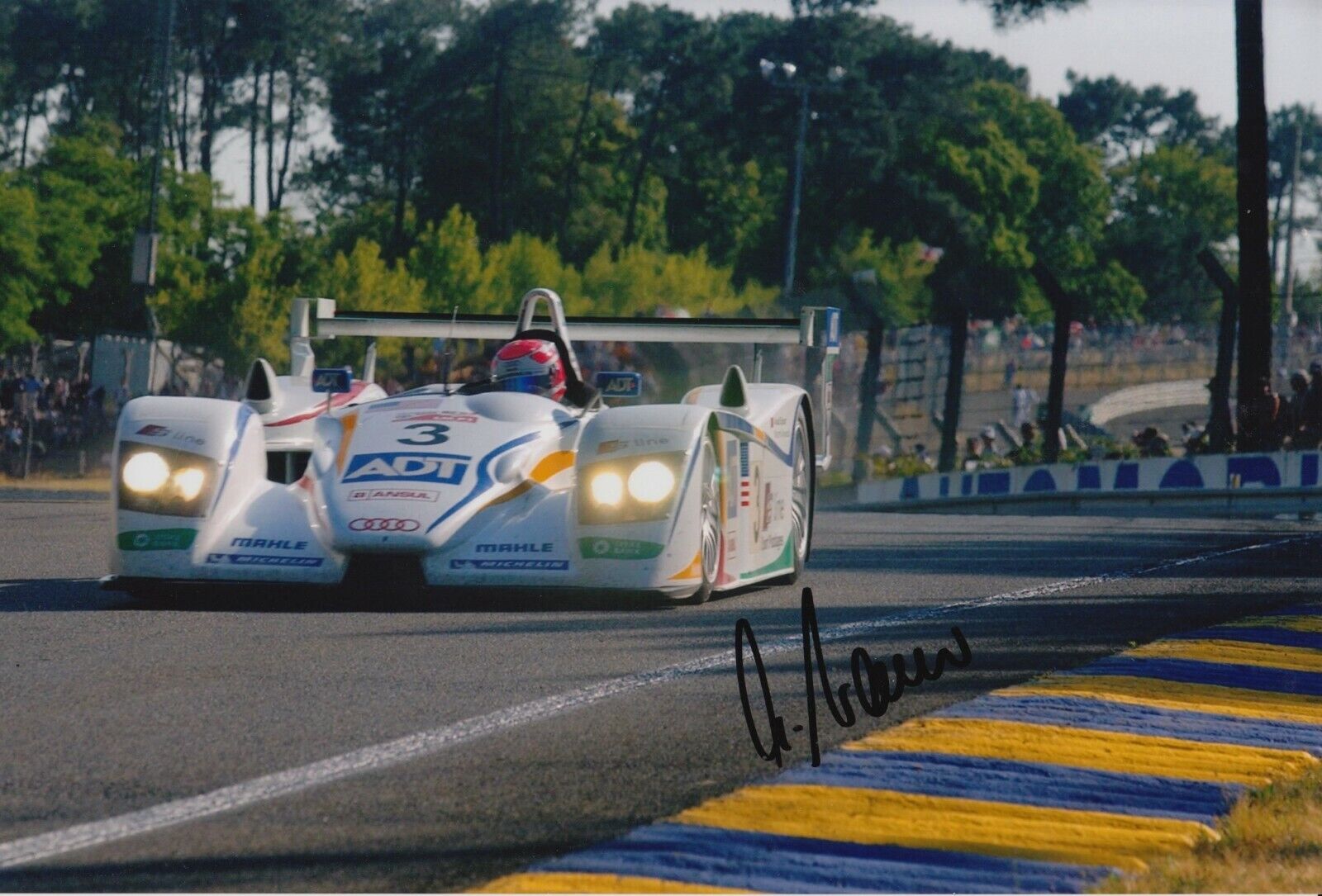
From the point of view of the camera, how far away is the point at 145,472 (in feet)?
27.2

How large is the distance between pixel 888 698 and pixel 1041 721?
557mm

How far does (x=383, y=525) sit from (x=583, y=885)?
4563 millimetres

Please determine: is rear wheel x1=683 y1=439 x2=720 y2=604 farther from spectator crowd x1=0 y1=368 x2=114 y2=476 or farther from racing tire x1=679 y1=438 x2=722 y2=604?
spectator crowd x1=0 y1=368 x2=114 y2=476

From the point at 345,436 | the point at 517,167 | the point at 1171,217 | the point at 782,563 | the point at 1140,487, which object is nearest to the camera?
the point at 345,436

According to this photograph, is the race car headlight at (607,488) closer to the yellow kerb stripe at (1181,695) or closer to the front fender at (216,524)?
the front fender at (216,524)

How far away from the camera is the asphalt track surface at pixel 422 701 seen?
3.86 metres

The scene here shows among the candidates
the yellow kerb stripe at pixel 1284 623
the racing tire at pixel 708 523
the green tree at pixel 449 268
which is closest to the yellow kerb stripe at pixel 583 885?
the racing tire at pixel 708 523

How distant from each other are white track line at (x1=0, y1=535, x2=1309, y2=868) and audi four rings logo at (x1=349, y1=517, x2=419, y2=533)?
1638 millimetres

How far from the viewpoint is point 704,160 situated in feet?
241

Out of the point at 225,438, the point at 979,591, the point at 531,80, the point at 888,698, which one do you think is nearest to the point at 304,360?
the point at 225,438

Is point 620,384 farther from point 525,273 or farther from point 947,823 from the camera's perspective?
point 525,273

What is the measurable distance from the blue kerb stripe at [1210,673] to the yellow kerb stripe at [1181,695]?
0.08m

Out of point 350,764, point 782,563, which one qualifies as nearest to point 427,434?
point 782,563
